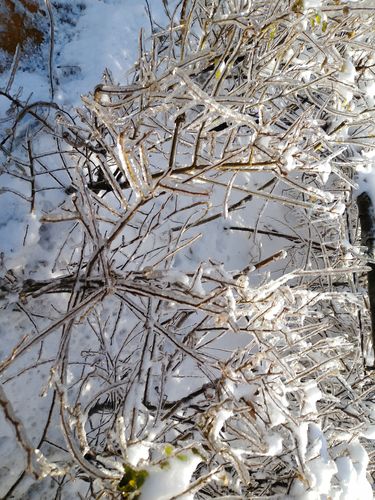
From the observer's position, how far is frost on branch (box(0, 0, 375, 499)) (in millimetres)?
1334

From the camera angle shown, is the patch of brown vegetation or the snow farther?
the patch of brown vegetation

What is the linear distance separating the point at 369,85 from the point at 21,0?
204 centimetres

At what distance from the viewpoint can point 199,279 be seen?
4.83 feet

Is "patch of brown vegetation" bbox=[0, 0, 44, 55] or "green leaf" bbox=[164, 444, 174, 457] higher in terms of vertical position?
"patch of brown vegetation" bbox=[0, 0, 44, 55]

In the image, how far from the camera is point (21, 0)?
252cm

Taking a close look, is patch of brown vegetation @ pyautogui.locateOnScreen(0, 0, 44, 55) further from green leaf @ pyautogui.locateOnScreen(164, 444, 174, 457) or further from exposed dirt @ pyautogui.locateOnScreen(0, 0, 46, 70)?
green leaf @ pyautogui.locateOnScreen(164, 444, 174, 457)


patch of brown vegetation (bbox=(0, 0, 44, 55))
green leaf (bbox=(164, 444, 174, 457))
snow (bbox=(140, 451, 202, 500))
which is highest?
patch of brown vegetation (bbox=(0, 0, 44, 55))

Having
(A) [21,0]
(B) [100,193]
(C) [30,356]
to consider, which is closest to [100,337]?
(C) [30,356]

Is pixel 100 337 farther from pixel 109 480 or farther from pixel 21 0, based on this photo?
pixel 21 0

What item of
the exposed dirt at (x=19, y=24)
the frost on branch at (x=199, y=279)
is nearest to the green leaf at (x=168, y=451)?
the frost on branch at (x=199, y=279)

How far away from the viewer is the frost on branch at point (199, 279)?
1334 millimetres

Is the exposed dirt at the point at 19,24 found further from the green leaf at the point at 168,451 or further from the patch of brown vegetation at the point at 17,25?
the green leaf at the point at 168,451

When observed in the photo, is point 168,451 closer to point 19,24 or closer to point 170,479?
point 170,479

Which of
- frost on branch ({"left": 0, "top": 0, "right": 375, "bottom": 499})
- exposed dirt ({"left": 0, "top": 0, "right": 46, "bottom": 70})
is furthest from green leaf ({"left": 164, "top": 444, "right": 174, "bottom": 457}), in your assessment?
exposed dirt ({"left": 0, "top": 0, "right": 46, "bottom": 70})
